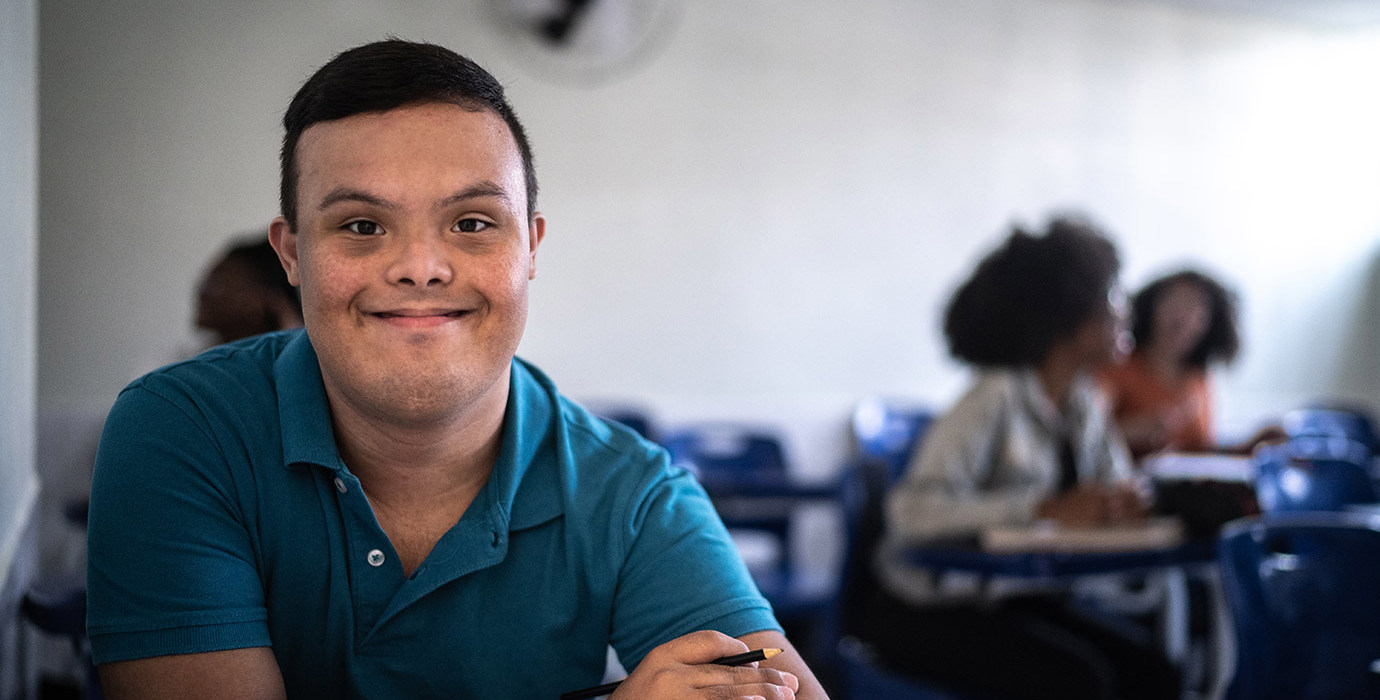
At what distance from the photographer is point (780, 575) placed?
12.4ft

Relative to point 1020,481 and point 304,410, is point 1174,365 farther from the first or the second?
point 304,410

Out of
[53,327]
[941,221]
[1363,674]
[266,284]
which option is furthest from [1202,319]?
[53,327]

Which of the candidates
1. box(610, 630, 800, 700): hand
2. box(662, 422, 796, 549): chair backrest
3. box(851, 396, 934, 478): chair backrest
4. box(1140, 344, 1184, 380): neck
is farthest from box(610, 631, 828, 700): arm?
box(1140, 344, 1184, 380): neck

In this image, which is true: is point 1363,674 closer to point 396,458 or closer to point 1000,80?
point 396,458

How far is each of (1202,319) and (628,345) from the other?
7.27 ft

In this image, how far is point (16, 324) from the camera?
155 centimetres

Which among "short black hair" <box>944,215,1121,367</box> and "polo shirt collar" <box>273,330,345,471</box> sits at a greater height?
"short black hair" <box>944,215,1121,367</box>

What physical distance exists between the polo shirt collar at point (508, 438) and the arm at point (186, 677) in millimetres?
192

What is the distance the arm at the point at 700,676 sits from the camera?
3.13ft

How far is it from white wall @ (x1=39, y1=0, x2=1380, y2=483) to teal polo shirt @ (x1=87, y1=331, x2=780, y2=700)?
8.15ft

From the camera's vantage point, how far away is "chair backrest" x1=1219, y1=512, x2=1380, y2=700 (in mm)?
1744

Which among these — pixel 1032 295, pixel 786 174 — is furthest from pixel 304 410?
pixel 786 174

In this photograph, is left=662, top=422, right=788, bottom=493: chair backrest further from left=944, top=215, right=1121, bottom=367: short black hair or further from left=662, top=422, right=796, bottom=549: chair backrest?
left=944, top=215, right=1121, bottom=367: short black hair

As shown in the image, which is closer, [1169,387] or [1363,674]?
[1363,674]
